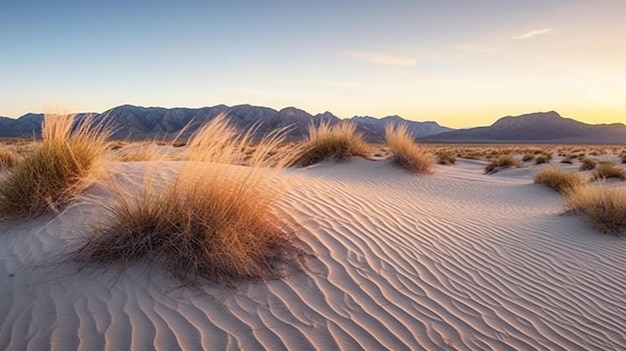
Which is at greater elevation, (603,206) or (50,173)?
(50,173)

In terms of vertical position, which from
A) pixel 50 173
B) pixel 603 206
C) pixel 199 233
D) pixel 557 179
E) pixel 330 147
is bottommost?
pixel 557 179

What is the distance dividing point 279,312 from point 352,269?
1034 millimetres

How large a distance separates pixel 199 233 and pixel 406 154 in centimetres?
983

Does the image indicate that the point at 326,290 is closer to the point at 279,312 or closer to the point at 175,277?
the point at 279,312

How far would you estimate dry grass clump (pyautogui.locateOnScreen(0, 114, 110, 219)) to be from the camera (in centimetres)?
513

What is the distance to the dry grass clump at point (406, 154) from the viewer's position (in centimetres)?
1273

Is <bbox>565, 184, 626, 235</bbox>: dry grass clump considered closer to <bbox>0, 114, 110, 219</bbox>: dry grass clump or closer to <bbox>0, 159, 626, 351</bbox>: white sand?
<bbox>0, 159, 626, 351</bbox>: white sand

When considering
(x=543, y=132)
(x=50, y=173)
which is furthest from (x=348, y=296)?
(x=543, y=132)

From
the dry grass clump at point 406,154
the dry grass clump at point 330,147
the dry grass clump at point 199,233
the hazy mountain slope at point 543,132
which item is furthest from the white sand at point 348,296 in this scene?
the hazy mountain slope at point 543,132

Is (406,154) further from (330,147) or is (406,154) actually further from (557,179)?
(557,179)

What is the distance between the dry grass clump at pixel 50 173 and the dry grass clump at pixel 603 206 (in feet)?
24.4

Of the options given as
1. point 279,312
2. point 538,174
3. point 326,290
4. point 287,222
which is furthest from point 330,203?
point 538,174

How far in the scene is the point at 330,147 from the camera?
43.2ft

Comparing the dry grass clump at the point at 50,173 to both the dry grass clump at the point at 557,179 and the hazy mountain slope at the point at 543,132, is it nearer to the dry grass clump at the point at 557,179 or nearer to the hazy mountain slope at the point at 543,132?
the dry grass clump at the point at 557,179
